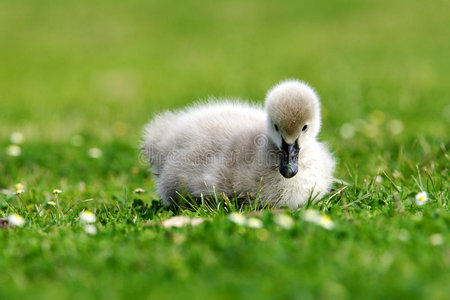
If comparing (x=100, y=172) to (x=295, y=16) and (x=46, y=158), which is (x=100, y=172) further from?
(x=295, y=16)

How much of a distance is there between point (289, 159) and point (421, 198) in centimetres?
90

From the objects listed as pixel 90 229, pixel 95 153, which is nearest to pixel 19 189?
pixel 95 153

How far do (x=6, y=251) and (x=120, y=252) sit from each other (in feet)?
2.07

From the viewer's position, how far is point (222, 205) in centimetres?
429

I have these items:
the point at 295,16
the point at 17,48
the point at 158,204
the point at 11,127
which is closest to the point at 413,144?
the point at 158,204

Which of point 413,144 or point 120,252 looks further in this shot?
point 413,144

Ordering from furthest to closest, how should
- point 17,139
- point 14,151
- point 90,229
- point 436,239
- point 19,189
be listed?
1. point 17,139
2. point 14,151
3. point 19,189
4. point 90,229
5. point 436,239

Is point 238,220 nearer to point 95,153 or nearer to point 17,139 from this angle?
point 95,153

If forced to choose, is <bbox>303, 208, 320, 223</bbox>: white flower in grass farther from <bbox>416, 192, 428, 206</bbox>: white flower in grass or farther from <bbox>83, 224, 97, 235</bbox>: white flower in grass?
<bbox>83, 224, 97, 235</bbox>: white flower in grass

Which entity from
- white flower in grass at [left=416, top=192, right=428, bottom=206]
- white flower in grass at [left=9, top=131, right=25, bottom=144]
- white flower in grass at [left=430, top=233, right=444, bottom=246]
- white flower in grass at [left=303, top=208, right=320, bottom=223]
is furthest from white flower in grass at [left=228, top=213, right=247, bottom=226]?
white flower in grass at [left=9, top=131, right=25, bottom=144]

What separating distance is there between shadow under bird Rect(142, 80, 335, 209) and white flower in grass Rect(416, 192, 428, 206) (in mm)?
659

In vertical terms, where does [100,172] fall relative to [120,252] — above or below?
below

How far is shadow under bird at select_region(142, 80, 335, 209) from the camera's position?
13.7 ft

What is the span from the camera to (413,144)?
6180mm
